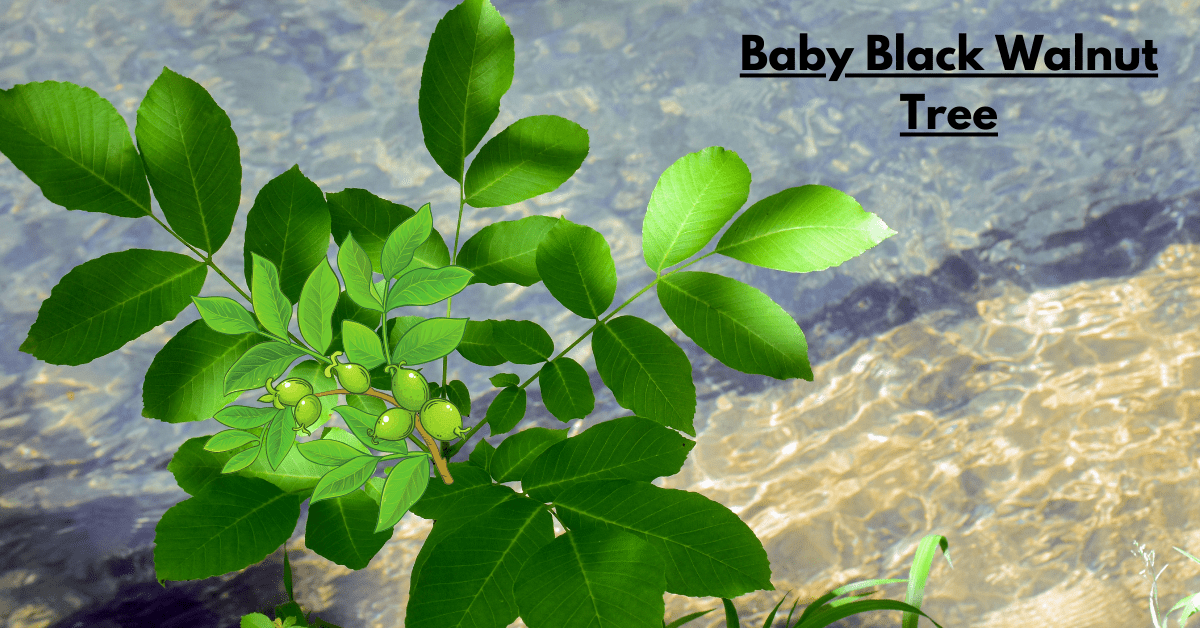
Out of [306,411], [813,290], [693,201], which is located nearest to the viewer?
[306,411]

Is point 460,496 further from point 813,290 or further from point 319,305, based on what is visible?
point 813,290

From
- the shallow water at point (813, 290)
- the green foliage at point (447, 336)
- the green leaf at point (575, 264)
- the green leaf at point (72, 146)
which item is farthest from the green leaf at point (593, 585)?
the shallow water at point (813, 290)

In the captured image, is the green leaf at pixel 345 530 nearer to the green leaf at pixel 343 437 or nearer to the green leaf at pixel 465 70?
the green leaf at pixel 343 437

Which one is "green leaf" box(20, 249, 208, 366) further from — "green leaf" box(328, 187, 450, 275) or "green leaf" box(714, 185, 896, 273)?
"green leaf" box(714, 185, 896, 273)

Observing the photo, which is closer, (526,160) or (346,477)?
(346,477)

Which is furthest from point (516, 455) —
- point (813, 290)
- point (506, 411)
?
point (813, 290)

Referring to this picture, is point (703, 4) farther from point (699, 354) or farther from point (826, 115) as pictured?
point (699, 354)
